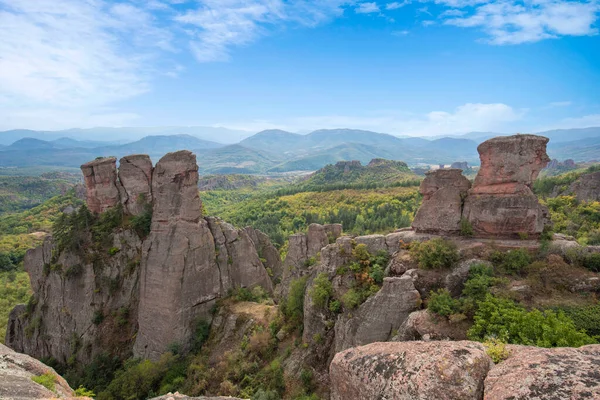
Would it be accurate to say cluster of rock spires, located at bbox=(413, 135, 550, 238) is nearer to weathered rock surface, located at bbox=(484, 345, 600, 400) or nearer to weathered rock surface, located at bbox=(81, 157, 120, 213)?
weathered rock surface, located at bbox=(484, 345, 600, 400)

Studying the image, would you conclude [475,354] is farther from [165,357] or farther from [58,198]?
[58,198]

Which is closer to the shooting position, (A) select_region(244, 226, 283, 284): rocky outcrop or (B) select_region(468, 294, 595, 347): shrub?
(B) select_region(468, 294, 595, 347): shrub

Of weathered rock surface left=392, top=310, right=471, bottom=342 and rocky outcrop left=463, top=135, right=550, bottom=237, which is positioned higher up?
rocky outcrop left=463, top=135, right=550, bottom=237

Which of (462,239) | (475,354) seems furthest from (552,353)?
(462,239)

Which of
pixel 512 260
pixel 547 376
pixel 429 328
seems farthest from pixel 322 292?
pixel 547 376

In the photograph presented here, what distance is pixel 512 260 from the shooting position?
57.2 feet

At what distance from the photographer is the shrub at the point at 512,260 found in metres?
17.2

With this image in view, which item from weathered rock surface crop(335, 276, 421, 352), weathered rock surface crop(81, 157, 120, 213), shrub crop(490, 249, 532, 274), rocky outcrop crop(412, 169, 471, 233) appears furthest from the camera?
weathered rock surface crop(81, 157, 120, 213)

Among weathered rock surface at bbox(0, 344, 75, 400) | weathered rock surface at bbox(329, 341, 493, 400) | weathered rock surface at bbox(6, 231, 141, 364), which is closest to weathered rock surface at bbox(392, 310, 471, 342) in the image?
weathered rock surface at bbox(329, 341, 493, 400)

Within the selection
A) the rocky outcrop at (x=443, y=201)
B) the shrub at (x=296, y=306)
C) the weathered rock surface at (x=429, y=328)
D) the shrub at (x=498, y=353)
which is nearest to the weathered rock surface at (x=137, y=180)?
the shrub at (x=296, y=306)

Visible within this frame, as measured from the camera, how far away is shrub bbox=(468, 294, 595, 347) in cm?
1151

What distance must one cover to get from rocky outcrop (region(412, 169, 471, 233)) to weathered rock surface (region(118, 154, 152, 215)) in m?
25.5

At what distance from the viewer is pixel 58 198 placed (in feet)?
398

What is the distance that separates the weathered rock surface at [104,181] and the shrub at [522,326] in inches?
1315
